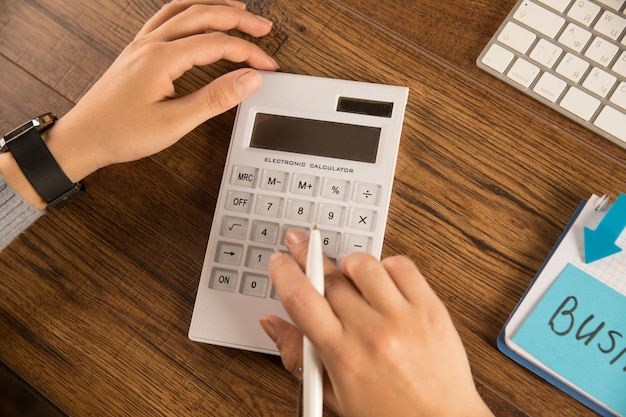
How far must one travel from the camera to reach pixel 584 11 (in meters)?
0.58

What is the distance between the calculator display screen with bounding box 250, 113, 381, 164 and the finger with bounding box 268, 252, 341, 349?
16 cm

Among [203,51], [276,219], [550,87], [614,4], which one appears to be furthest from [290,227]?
[614,4]

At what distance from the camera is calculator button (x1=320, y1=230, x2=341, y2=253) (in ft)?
1.80

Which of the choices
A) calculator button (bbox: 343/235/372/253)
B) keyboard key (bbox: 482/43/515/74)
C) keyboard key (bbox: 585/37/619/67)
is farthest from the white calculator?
keyboard key (bbox: 585/37/619/67)

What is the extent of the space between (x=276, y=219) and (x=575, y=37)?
0.39m

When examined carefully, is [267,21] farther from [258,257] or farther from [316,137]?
[258,257]

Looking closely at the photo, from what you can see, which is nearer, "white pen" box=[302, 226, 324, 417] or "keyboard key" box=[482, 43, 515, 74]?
"white pen" box=[302, 226, 324, 417]

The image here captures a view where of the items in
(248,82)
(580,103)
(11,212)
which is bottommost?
(11,212)

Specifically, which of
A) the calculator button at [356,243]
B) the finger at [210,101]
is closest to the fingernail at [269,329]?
the calculator button at [356,243]

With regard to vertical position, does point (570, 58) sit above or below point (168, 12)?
above

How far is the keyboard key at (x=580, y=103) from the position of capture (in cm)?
57

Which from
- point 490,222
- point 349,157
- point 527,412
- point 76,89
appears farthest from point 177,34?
point 527,412

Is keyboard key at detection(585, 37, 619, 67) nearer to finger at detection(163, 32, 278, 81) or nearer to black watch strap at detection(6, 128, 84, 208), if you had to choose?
finger at detection(163, 32, 278, 81)

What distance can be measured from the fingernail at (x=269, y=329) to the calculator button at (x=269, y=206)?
0.11 m
